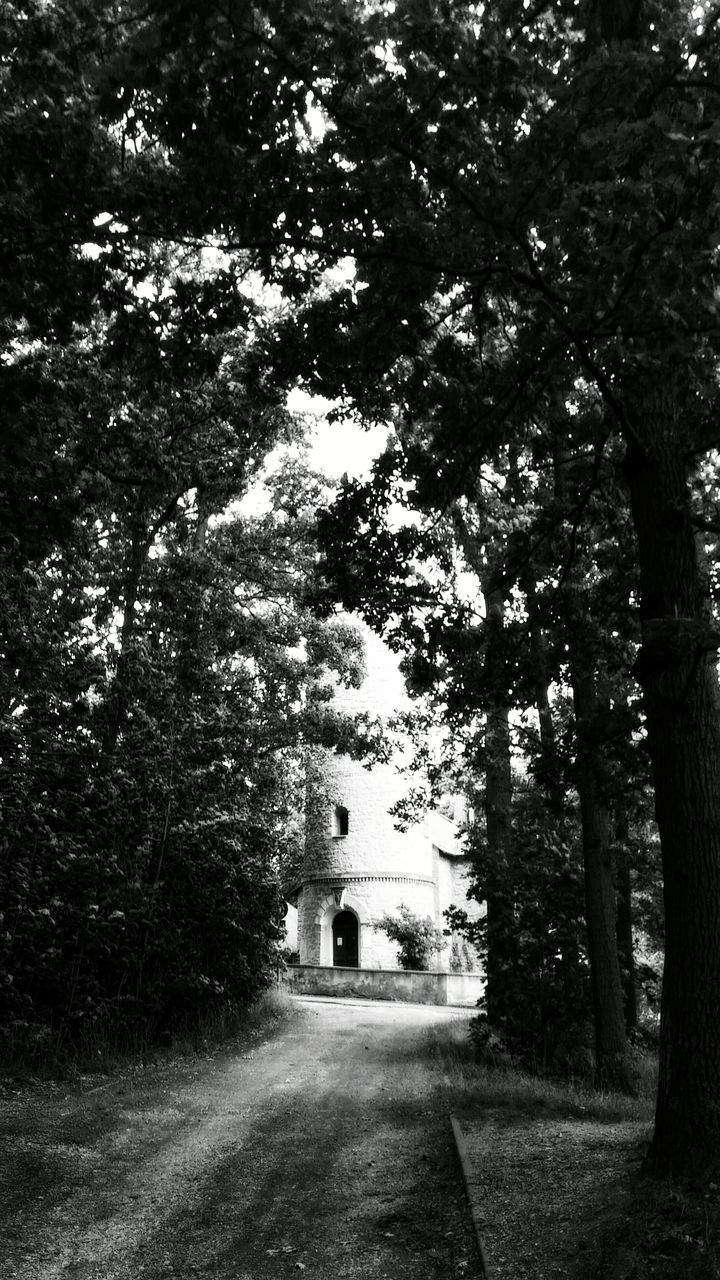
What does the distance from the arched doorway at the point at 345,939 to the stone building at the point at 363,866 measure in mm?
39

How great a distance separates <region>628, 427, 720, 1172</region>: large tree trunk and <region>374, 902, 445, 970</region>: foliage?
25.2 meters

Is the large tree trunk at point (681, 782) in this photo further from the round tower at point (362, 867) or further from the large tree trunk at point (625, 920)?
the round tower at point (362, 867)

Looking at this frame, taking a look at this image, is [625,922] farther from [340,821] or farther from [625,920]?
[340,821]

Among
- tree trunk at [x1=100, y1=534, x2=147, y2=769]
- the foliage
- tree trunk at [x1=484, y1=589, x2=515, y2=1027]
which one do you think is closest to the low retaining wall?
the foliage

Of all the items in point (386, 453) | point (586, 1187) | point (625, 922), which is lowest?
point (586, 1187)

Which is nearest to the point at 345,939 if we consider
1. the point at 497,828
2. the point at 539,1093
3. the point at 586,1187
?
the point at 497,828

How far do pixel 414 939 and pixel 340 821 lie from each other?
7809 mm

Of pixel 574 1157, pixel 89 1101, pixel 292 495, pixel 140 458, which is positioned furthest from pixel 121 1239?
pixel 292 495

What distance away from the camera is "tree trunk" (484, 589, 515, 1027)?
9.38 meters

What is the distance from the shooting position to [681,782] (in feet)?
18.5

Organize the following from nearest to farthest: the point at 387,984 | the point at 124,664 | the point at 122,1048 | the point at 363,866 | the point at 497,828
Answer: the point at 122,1048
the point at 124,664
the point at 497,828
the point at 387,984
the point at 363,866

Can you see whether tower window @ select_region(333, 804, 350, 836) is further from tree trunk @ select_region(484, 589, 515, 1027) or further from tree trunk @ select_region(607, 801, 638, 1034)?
tree trunk @ select_region(607, 801, 638, 1034)

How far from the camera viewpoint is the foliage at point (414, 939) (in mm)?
29891

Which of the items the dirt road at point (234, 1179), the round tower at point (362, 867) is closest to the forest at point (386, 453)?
the dirt road at point (234, 1179)
